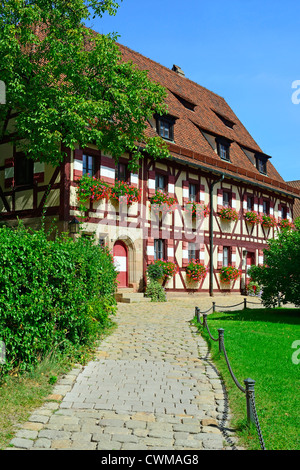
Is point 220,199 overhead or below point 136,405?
overhead

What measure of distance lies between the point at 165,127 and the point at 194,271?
6.34m

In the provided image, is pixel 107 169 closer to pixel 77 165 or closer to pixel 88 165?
pixel 88 165

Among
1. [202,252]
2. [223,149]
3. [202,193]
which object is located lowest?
[202,252]

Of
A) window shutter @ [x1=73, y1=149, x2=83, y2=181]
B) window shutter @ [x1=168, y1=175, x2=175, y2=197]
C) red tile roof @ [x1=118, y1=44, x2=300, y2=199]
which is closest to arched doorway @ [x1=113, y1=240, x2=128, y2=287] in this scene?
window shutter @ [x1=73, y1=149, x2=83, y2=181]

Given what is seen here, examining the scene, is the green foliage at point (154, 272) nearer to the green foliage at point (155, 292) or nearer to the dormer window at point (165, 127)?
the green foliage at point (155, 292)

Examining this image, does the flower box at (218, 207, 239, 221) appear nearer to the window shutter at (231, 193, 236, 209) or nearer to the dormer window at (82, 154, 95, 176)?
the window shutter at (231, 193, 236, 209)

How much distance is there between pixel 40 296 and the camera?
555 cm

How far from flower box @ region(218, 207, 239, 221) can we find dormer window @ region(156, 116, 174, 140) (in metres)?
4.43

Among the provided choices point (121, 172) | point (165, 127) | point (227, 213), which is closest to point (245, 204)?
point (227, 213)

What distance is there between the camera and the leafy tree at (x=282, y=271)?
12.5m

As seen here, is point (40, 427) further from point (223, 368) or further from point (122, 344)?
point (122, 344)

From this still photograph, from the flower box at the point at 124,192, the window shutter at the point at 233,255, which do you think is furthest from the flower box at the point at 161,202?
the window shutter at the point at 233,255

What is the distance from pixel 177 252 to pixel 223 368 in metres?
12.7

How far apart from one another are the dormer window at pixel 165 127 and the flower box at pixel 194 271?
5.56 m
